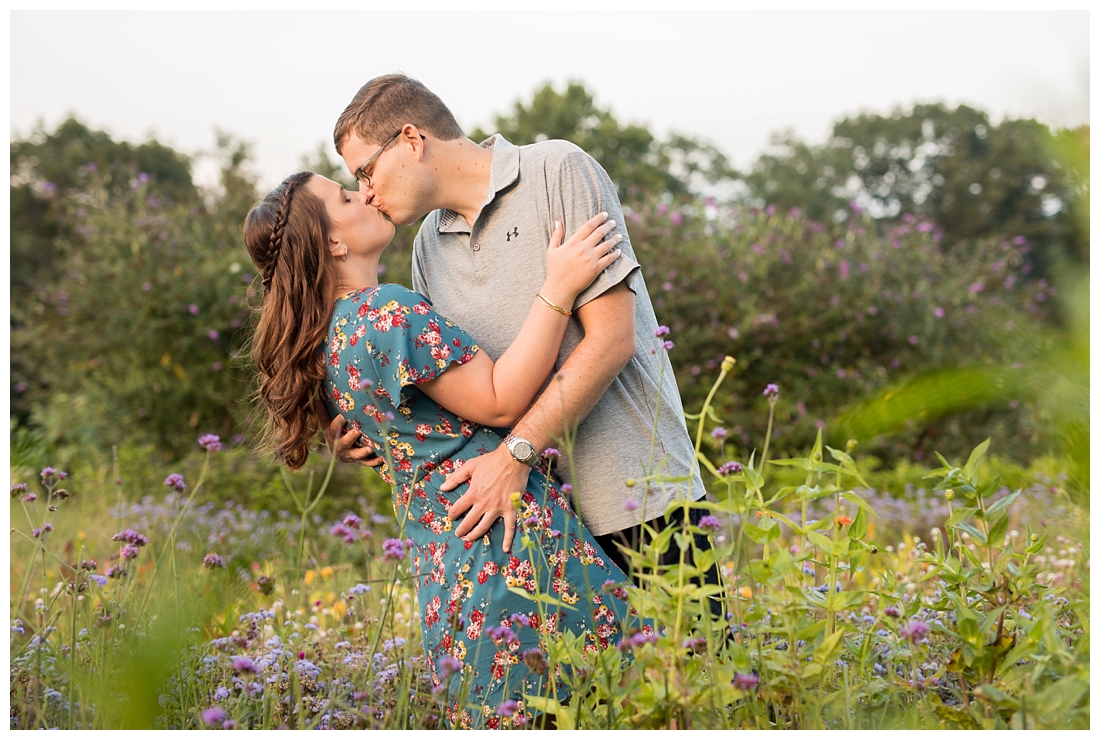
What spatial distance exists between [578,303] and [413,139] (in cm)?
63

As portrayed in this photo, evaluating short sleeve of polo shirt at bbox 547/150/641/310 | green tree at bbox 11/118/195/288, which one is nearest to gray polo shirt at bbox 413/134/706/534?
short sleeve of polo shirt at bbox 547/150/641/310

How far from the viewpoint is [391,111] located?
2.04 m

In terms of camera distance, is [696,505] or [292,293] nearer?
[696,505]

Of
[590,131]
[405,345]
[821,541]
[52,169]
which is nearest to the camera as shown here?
[821,541]

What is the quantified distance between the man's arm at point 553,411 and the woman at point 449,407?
0.12 feet

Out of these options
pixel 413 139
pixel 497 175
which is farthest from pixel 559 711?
pixel 413 139

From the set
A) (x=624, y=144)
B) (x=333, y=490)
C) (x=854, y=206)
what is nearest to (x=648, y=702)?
(x=333, y=490)

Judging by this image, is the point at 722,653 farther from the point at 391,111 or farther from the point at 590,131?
the point at 590,131

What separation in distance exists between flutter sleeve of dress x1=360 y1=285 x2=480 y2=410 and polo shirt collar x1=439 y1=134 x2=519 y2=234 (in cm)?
37

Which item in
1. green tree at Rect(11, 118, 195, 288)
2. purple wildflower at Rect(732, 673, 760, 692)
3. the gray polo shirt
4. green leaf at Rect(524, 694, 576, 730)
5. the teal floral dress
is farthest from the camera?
green tree at Rect(11, 118, 195, 288)

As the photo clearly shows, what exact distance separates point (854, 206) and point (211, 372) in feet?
20.7

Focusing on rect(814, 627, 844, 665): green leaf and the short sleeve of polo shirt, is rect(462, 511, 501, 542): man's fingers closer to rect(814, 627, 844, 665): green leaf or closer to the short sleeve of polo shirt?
the short sleeve of polo shirt

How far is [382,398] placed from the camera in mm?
1781

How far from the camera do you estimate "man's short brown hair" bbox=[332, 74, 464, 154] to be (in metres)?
2.04
